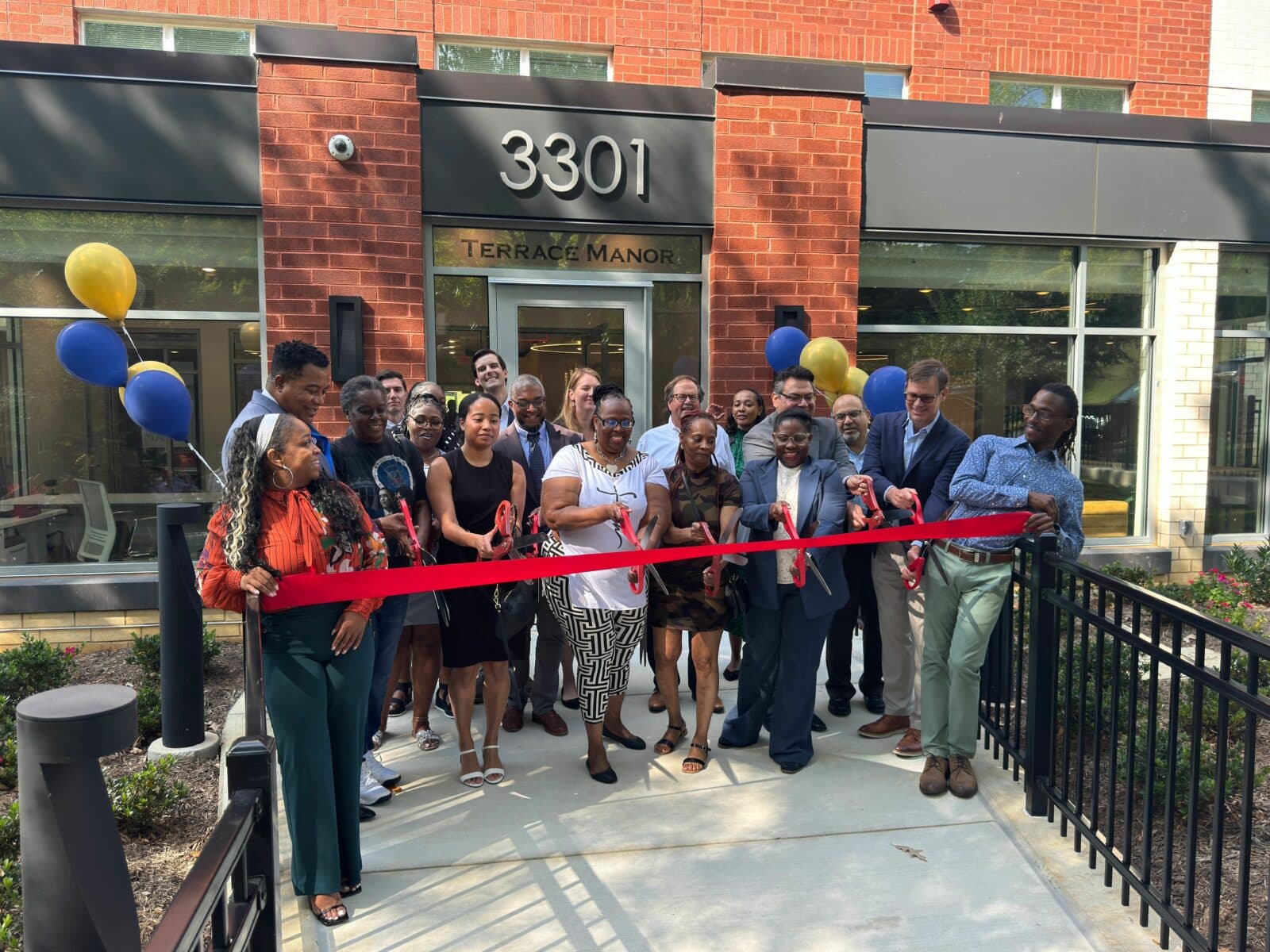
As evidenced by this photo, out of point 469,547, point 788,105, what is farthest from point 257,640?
point 788,105

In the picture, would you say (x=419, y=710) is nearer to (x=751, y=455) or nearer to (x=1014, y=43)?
(x=751, y=455)

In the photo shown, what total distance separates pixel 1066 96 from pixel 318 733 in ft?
32.8

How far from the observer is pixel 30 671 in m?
5.27

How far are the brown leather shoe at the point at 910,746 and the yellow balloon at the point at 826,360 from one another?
2.83 m

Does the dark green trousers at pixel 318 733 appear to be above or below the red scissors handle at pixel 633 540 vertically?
below

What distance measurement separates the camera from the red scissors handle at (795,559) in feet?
13.5

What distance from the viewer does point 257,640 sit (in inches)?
104

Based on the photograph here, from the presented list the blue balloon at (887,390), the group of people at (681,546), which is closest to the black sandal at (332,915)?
the group of people at (681,546)

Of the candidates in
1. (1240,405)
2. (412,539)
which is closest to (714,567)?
(412,539)

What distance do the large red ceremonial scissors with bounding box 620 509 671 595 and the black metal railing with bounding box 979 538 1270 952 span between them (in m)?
1.56

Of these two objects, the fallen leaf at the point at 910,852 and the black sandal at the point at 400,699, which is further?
the black sandal at the point at 400,699

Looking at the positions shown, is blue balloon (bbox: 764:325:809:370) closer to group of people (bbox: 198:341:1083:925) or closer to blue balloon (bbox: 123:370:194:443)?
group of people (bbox: 198:341:1083:925)

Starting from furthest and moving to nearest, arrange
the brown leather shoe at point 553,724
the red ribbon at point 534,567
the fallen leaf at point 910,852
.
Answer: the brown leather shoe at point 553,724
the fallen leaf at point 910,852
the red ribbon at point 534,567

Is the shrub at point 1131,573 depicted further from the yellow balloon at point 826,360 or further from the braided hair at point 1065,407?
the braided hair at point 1065,407
